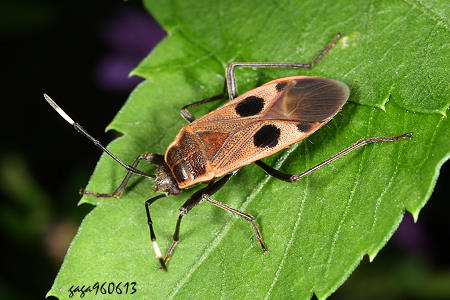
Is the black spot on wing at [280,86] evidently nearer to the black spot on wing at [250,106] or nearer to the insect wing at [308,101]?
the insect wing at [308,101]

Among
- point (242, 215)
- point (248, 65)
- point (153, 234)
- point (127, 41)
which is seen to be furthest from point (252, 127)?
point (127, 41)

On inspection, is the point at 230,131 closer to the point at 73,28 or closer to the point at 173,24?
the point at 173,24

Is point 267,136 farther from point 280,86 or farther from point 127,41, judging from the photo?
point 127,41

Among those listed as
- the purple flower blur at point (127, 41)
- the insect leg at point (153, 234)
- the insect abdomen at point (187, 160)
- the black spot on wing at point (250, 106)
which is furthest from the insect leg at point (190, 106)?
the purple flower blur at point (127, 41)

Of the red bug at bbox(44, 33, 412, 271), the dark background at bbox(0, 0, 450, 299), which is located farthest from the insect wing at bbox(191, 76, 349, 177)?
the dark background at bbox(0, 0, 450, 299)

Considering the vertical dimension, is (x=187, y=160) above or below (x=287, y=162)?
above

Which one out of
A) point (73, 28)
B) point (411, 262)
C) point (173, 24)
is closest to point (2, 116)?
point (73, 28)
